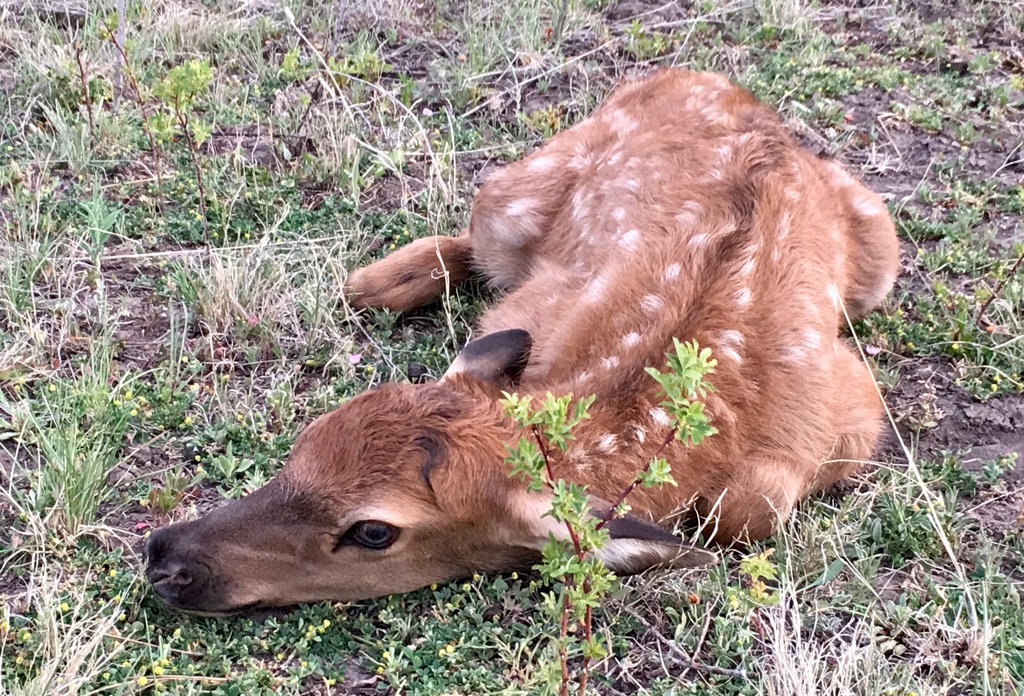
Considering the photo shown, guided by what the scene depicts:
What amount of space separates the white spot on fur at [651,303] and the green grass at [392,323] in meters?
0.91

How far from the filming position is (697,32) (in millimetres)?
7367

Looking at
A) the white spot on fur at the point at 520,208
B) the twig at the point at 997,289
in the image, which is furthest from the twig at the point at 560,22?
the twig at the point at 997,289

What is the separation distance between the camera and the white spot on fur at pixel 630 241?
4.16 meters

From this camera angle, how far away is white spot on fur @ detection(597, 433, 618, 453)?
330 centimetres

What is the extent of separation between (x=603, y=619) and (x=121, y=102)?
425cm

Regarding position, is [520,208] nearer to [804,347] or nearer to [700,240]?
[700,240]

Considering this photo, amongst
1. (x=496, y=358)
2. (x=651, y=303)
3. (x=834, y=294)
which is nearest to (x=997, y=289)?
(x=834, y=294)

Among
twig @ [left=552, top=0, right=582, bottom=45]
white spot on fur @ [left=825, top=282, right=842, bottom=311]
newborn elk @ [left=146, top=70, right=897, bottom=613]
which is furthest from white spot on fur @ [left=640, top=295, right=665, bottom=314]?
twig @ [left=552, top=0, right=582, bottom=45]

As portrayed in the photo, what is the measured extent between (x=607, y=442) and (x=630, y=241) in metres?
1.17

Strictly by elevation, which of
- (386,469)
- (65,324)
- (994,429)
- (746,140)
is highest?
(746,140)

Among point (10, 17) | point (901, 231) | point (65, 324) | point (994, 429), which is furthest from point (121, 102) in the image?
point (994, 429)

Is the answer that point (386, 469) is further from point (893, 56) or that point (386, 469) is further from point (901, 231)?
point (893, 56)

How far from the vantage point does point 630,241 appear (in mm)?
4207

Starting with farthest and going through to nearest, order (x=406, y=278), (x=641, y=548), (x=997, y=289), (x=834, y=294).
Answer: (x=997, y=289)
(x=406, y=278)
(x=834, y=294)
(x=641, y=548)
